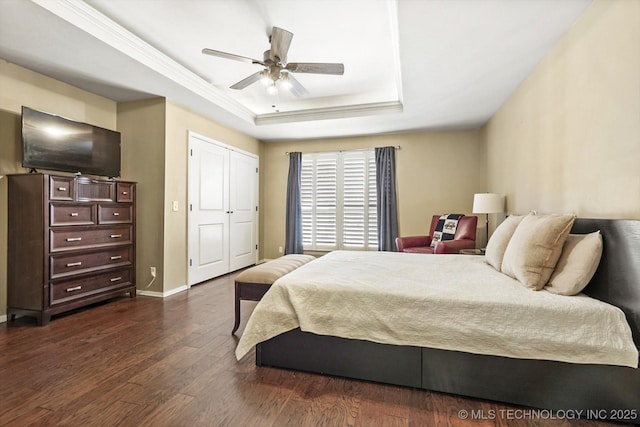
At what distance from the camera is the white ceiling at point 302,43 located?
2.14 metres

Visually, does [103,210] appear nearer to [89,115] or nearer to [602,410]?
[89,115]

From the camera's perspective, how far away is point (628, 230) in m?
1.52

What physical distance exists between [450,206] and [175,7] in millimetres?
4545

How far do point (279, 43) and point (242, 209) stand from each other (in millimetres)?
3335

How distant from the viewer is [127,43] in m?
2.62

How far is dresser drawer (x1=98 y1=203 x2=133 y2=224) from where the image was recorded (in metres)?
3.26

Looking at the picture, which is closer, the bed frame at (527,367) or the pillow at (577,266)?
the bed frame at (527,367)

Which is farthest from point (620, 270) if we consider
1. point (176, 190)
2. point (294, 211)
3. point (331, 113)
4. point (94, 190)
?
point (294, 211)

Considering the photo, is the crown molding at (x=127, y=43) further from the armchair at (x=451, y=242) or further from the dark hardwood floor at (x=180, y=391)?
the armchair at (x=451, y=242)

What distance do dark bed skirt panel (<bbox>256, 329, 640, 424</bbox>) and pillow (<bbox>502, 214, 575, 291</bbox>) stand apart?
18.3 inches

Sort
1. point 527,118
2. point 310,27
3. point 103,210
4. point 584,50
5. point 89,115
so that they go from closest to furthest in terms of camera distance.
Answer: point 584,50
point 310,27
point 527,118
point 103,210
point 89,115

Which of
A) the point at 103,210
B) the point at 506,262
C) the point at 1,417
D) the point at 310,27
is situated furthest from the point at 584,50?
the point at 103,210

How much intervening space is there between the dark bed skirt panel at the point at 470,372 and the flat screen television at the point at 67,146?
280cm

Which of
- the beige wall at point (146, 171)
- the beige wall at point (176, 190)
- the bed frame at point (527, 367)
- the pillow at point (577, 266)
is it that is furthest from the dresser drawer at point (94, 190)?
the pillow at point (577, 266)
